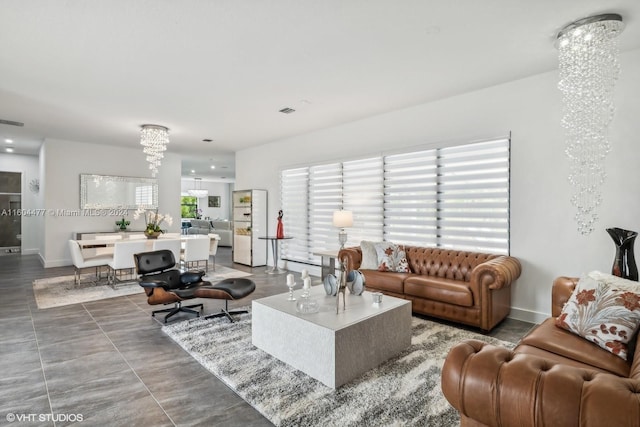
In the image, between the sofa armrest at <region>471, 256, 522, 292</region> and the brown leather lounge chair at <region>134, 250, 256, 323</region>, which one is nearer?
the sofa armrest at <region>471, 256, 522, 292</region>

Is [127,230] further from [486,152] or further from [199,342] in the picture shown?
[486,152]

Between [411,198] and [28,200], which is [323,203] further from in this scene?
[28,200]

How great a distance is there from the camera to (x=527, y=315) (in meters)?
3.98

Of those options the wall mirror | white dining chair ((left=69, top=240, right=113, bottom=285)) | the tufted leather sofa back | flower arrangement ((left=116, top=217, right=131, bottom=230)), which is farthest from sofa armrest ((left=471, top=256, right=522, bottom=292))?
the wall mirror

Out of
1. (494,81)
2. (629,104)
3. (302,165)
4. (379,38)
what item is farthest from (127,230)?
(629,104)

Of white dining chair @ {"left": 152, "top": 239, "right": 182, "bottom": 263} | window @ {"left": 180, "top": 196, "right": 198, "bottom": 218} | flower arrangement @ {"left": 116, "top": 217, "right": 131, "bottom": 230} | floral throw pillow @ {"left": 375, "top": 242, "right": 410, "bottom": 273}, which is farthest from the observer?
window @ {"left": 180, "top": 196, "right": 198, "bottom": 218}

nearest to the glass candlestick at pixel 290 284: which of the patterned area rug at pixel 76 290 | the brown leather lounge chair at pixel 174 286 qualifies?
the brown leather lounge chair at pixel 174 286

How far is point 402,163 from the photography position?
17.0 ft

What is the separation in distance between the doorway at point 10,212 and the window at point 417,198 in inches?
340

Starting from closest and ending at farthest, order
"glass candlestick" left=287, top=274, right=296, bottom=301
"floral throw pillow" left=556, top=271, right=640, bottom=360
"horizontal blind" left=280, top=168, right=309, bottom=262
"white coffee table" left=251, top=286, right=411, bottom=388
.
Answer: "floral throw pillow" left=556, top=271, right=640, bottom=360 < "white coffee table" left=251, top=286, right=411, bottom=388 < "glass candlestick" left=287, top=274, right=296, bottom=301 < "horizontal blind" left=280, top=168, right=309, bottom=262

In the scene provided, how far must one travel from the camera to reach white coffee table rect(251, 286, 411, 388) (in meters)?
2.49

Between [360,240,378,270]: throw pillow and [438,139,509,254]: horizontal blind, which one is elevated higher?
[438,139,509,254]: horizontal blind

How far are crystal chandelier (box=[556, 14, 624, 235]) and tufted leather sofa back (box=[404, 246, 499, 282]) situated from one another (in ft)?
3.79

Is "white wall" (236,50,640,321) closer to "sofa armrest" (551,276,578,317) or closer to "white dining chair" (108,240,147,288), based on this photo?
"sofa armrest" (551,276,578,317)
